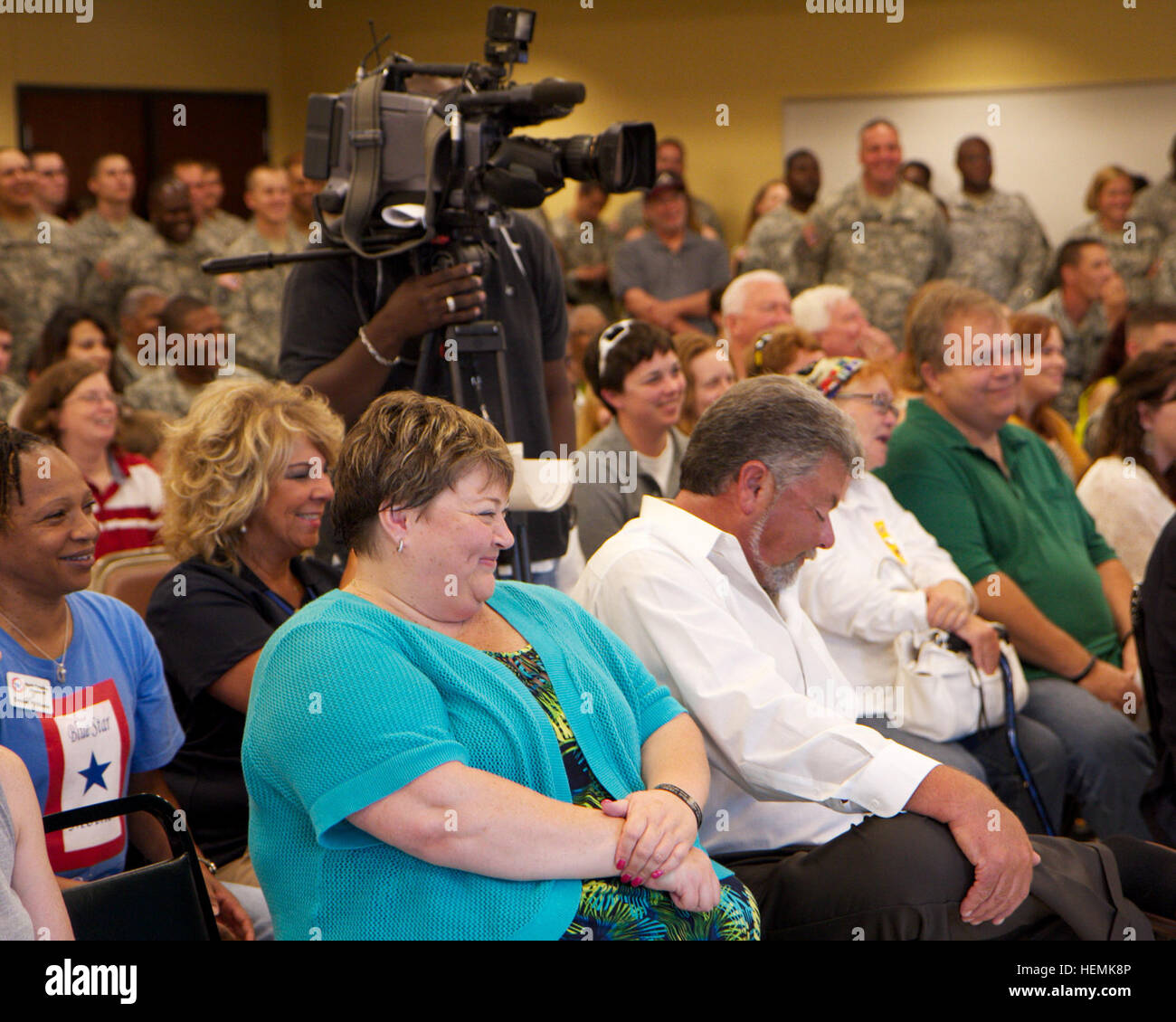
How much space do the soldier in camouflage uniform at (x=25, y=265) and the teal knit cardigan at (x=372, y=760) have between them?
4.65 m

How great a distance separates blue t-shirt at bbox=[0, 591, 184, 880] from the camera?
67.7 inches

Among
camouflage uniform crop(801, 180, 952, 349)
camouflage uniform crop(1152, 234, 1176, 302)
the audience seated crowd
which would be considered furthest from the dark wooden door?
camouflage uniform crop(1152, 234, 1176, 302)

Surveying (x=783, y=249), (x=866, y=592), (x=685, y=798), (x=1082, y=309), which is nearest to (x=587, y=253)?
(x=783, y=249)

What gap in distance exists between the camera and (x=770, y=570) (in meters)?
1.94

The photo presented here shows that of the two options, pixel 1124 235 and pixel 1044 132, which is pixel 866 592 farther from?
pixel 1044 132

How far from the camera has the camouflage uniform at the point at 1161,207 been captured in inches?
263

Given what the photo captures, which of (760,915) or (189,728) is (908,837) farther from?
(189,728)

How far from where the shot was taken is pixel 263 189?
5.98 m

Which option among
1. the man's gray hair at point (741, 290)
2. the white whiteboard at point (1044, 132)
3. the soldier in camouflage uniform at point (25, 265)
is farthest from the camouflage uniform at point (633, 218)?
the man's gray hair at point (741, 290)

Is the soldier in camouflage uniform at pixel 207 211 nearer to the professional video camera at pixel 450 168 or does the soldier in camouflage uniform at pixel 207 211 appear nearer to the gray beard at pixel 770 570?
the professional video camera at pixel 450 168

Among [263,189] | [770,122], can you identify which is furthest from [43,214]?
[770,122]

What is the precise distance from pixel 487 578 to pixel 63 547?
62 cm

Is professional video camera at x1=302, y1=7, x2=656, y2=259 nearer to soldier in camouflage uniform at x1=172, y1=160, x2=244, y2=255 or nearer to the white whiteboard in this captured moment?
soldier in camouflage uniform at x1=172, y1=160, x2=244, y2=255

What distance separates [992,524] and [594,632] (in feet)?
5.16
